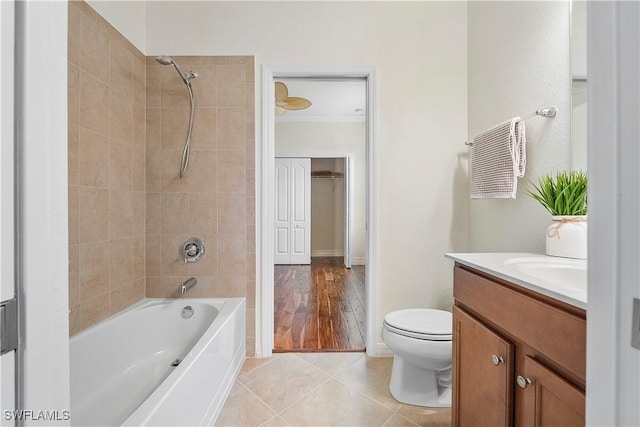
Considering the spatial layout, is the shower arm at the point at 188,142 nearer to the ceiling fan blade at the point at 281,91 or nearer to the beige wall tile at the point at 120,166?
the beige wall tile at the point at 120,166

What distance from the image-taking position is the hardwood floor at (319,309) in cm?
236

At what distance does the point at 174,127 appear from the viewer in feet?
6.95

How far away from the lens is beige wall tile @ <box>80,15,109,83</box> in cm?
156

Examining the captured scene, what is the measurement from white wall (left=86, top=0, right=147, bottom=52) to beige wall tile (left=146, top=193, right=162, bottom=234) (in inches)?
38.9

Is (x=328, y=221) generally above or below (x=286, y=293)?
above

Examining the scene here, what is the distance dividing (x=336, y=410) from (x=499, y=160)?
1.54m

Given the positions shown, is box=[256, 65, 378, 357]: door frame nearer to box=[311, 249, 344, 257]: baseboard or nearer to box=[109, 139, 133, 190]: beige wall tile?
box=[109, 139, 133, 190]: beige wall tile

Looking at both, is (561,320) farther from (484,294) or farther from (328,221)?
(328,221)

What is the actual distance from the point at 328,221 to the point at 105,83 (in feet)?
15.6

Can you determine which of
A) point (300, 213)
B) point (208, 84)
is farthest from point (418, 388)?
point (300, 213)

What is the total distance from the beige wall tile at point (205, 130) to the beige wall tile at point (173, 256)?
63 centimetres
